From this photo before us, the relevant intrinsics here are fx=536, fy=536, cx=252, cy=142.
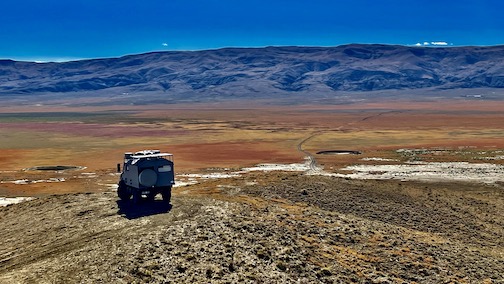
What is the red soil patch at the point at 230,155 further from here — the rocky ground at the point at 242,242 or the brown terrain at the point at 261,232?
the rocky ground at the point at 242,242

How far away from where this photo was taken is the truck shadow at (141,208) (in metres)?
29.7

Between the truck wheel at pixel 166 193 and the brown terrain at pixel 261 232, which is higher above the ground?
the truck wheel at pixel 166 193

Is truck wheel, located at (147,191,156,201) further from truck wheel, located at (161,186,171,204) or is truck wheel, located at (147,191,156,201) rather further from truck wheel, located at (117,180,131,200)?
truck wheel, located at (117,180,131,200)

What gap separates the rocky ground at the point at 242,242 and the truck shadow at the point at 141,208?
0.30ft

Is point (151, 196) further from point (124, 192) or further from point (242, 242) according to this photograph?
point (242, 242)

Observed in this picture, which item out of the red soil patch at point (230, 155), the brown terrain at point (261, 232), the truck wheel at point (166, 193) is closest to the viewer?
the brown terrain at point (261, 232)

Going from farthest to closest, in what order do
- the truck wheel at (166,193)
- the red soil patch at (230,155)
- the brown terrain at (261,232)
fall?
the red soil patch at (230,155)
the truck wheel at (166,193)
the brown terrain at (261,232)

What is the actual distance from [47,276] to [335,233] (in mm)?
14095

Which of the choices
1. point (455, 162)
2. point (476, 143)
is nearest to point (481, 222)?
point (455, 162)

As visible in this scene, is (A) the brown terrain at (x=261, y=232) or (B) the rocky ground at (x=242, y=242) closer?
(B) the rocky ground at (x=242, y=242)

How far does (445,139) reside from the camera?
104 meters

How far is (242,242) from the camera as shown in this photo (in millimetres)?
24422

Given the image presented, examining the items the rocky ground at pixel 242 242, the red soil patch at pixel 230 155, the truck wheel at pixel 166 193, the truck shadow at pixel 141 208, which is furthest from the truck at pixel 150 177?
the red soil patch at pixel 230 155

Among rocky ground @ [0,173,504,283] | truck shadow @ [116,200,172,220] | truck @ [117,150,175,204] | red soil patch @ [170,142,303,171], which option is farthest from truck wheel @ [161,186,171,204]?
red soil patch @ [170,142,303,171]
